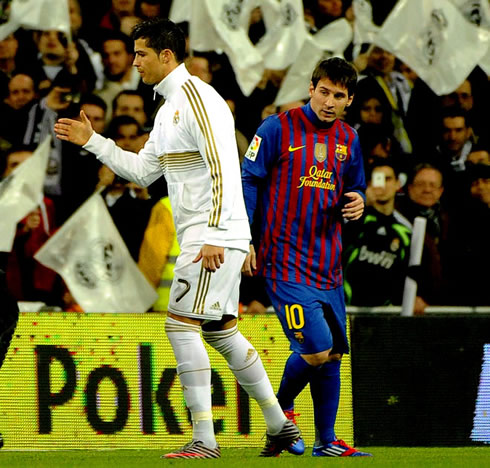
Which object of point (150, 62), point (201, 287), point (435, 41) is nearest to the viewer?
point (201, 287)

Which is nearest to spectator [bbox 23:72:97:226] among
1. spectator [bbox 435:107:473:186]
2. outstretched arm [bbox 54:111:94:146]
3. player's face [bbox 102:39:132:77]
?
player's face [bbox 102:39:132:77]

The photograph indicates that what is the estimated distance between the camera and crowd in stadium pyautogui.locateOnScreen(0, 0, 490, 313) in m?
6.45

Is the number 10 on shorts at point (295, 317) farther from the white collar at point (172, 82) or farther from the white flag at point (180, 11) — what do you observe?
the white flag at point (180, 11)

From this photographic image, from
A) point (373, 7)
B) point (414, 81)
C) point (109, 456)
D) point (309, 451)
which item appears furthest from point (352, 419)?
point (373, 7)

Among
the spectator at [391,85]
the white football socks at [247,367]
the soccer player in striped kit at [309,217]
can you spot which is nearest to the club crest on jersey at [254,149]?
the soccer player in striped kit at [309,217]

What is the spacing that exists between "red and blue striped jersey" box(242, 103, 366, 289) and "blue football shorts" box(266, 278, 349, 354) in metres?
0.05

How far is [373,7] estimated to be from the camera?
765cm

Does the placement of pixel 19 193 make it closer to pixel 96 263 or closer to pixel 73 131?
pixel 96 263

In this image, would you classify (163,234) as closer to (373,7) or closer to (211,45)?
(211,45)

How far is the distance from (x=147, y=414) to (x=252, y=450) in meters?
0.63

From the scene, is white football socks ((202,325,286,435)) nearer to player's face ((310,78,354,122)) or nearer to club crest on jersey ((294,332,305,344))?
club crest on jersey ((294,332,305,344))

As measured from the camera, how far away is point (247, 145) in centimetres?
693

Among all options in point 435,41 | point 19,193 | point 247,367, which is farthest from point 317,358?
point 435,41

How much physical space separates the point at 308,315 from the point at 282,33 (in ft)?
10.2
